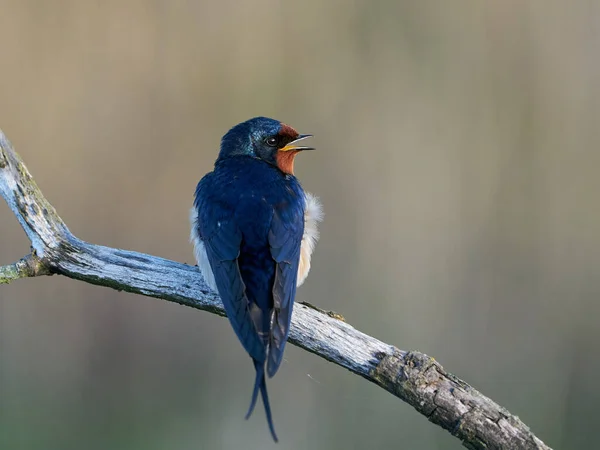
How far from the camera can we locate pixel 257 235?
237cm

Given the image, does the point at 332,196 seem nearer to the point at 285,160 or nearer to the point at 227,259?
the point at 285,160

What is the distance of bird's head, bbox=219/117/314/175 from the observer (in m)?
2.88

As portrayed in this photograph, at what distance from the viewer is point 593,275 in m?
3.88

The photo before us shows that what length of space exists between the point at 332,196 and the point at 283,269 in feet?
5.34

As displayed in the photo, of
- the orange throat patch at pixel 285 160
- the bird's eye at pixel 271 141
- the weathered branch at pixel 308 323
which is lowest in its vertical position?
the weathered branch at pixel 308 323

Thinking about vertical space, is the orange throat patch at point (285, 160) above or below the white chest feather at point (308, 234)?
above

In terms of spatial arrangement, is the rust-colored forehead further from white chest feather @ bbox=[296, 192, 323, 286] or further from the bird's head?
white chest feather @ bbox=[296, 192, 323, 286]

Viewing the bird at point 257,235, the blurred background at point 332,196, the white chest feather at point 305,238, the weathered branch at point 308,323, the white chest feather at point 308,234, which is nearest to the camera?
the weathered branch at point 308,323

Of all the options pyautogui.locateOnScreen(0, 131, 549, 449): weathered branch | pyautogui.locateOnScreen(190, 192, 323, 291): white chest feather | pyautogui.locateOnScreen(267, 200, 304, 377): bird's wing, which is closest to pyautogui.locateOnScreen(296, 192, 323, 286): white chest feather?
pyautogui.locateOnScreen(190, 192, 323, 291): white chest feather

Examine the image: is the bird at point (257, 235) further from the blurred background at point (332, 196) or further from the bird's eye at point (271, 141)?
the blurred background at point (332, 196)

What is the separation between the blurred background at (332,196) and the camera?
3.62m

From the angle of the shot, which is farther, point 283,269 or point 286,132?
point 286,132

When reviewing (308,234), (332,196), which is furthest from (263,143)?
(332,196)

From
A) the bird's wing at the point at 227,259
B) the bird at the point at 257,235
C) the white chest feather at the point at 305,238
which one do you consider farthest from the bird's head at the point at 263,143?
the bird's wing at the point at 227,259
